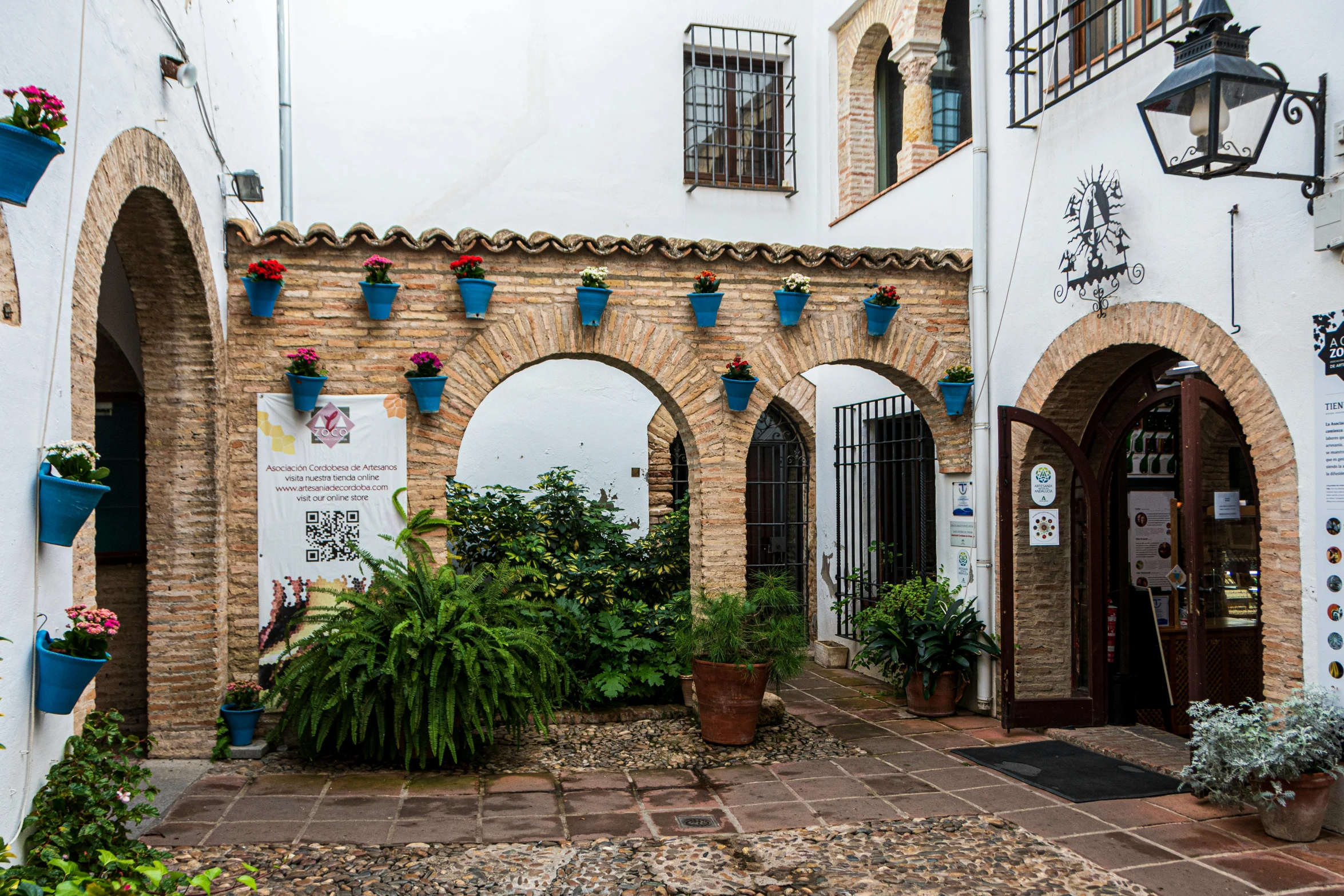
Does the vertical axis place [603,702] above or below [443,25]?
below

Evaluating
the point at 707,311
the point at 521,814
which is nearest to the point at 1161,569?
the point at 707,311

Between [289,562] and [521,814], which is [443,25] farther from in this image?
[521,814]

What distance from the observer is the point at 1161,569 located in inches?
283

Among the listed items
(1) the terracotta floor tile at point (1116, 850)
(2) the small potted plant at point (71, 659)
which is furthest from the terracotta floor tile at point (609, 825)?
(2) the small potted plant at point (71, 659)

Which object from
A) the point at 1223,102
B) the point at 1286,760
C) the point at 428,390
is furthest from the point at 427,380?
the point at 1286,760

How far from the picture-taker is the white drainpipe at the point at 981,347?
7.29 metres

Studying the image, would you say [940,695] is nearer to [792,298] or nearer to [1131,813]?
[1131,813]

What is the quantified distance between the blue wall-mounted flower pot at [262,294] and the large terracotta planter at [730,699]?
11.7 ft

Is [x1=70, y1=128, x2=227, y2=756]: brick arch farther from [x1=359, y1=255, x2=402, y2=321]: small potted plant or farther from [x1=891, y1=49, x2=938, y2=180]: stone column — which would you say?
[x1=891, y1=49, x2=938, y2=180]: stone column

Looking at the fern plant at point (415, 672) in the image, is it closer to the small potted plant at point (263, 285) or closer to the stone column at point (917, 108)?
the small potted plant at point (263, 285)

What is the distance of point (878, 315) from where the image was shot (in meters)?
7.30

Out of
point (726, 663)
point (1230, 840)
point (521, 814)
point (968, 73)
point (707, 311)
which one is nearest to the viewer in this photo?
point (1230, 840)

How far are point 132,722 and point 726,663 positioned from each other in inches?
151

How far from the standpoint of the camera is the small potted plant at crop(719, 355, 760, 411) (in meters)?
7.05
